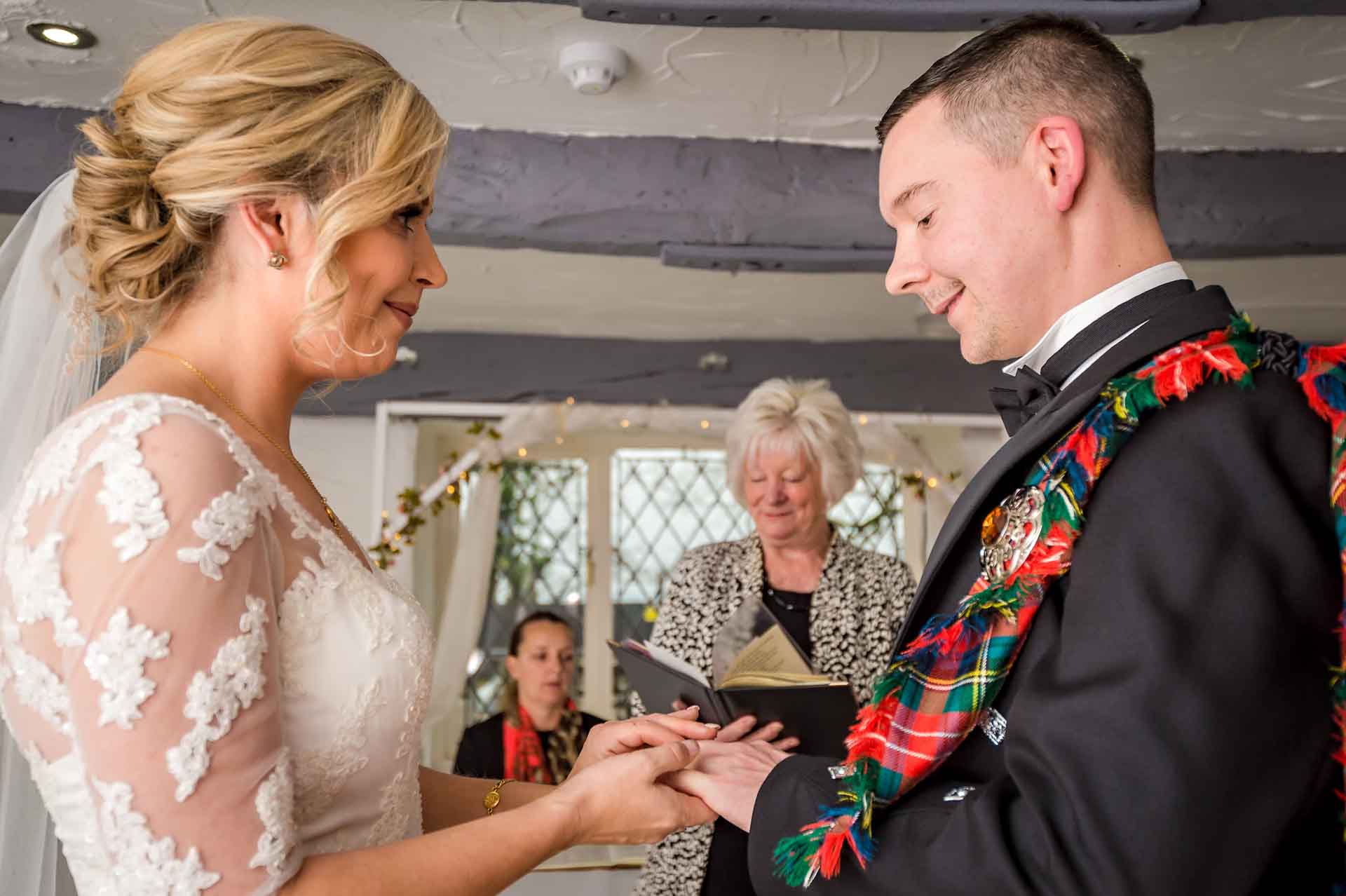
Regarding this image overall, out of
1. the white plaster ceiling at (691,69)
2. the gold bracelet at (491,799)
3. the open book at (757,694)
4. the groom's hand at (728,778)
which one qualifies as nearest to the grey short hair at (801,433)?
the white plaster ceiling at (691,69)

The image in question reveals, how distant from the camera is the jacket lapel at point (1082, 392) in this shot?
127 centimetres

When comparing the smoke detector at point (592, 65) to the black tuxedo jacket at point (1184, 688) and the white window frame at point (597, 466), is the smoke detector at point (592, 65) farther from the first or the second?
the white window frame at point (597, 466)

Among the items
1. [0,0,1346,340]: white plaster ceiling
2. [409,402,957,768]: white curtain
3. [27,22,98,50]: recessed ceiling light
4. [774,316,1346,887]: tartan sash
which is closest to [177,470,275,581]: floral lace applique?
[774,316,1346,887]: tartan sash

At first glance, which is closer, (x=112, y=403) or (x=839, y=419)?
(x=112, y=403)

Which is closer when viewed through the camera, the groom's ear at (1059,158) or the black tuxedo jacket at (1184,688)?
the black tuxedo jacket at (1184,688)

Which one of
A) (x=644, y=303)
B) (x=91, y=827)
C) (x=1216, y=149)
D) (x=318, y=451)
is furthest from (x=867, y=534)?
(x=91, y=827)

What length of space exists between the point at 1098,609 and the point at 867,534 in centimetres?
624

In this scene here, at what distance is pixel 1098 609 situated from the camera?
1114 millimetres

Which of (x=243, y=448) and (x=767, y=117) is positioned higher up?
(x=767, y=117)

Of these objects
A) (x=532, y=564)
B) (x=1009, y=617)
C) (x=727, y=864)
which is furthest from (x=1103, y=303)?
(x=532, y=564)

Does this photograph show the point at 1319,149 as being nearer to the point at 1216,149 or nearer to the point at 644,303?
the point at 1216,149

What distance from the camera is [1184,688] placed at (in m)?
1.06

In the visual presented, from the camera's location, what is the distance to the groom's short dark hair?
4.75 feet

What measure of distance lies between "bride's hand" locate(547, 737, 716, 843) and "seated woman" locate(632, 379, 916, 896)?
141 cm
